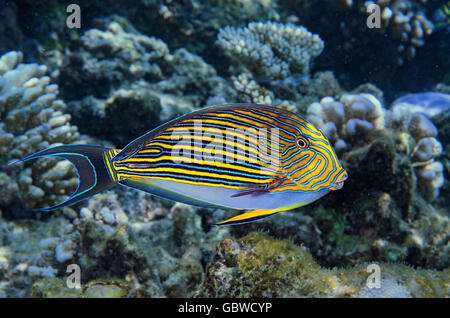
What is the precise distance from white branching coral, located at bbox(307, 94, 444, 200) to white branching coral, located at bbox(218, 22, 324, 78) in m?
1.57

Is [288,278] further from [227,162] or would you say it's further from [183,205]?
[183,205]

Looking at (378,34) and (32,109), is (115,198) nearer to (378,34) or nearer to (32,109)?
(32,109)

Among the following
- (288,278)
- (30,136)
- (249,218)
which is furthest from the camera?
(30,136)

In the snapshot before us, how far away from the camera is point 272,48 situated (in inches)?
195

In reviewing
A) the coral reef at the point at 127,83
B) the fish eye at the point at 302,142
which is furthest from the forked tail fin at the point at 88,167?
the coral reef at the point at 127,83

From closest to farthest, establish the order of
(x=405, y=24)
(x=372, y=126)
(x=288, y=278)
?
1. (x=288, y=278)
2. (x=372, y=126)
3. (x=405, y=24)

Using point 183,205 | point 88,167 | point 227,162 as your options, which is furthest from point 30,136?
point 227,162

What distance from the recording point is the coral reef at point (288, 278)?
1.82 metres

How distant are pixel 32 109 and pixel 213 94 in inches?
105

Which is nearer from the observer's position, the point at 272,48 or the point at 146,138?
the point at 146,138

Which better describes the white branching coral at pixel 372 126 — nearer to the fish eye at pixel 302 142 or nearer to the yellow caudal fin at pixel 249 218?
the fish eye at pixel 302 142

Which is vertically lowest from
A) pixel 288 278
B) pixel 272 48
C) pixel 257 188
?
pixel 288 278

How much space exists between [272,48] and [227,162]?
411 cm

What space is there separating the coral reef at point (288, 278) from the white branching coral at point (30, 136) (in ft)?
8.35
